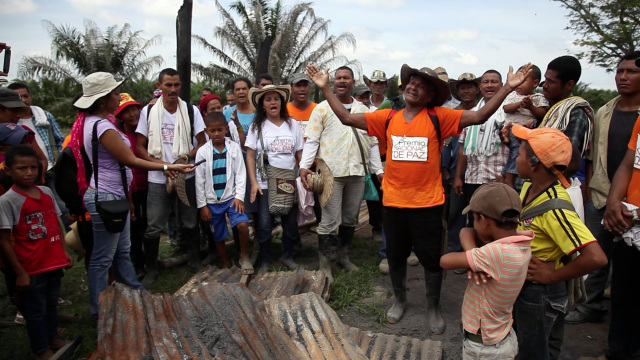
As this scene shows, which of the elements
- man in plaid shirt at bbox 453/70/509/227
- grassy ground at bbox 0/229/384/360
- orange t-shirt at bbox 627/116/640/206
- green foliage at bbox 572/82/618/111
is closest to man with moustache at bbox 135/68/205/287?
grassy ground at bbox 0/229/384/360

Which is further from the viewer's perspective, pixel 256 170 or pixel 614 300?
pixel 256 170

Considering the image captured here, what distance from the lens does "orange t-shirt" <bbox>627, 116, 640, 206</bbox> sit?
114 inches

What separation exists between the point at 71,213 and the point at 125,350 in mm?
1505

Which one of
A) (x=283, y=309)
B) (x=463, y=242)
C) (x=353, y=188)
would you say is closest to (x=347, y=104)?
(x=353, y=188)

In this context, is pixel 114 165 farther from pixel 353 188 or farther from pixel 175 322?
pixel 353 188

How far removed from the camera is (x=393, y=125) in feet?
12.1

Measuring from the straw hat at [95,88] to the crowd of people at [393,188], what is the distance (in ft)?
0.06

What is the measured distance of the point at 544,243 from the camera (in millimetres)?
2418

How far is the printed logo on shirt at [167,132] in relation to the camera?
16.1 feet

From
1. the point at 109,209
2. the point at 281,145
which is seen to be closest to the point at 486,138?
the point at 281,145

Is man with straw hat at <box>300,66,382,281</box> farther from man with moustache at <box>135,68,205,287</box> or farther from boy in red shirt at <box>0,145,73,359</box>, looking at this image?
boy in red shirt at <box>0,145,73,359</box>

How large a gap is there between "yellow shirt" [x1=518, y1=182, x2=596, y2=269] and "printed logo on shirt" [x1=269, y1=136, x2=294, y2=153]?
2.95 metres

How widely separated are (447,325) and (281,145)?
2539 mm

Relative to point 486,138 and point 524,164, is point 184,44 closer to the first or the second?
point 486,138
